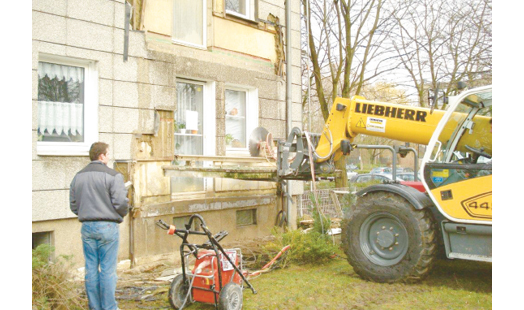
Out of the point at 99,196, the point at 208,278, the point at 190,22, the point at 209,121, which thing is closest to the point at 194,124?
the point at 209,121

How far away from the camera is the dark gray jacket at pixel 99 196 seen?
5.13 m

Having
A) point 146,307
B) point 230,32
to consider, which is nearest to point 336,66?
point 230,32

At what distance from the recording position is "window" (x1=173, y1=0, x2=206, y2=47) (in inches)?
365

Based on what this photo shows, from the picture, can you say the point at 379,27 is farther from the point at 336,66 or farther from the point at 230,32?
the point at 230,32

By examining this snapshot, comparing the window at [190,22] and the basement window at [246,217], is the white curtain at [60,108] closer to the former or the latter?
the window at [190,22]

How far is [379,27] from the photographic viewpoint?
1952 cm

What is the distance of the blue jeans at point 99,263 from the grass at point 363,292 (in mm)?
856

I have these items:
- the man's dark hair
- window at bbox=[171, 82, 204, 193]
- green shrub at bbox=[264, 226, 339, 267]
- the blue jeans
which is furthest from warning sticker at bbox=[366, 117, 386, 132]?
the blue jeans

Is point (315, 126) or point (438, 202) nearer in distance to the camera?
point (438, 202)

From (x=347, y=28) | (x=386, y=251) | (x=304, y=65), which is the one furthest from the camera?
(x=304, y=65)

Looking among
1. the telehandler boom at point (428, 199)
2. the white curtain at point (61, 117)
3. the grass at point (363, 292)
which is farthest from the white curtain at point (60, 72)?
the telehandler boom at point (428, 199)

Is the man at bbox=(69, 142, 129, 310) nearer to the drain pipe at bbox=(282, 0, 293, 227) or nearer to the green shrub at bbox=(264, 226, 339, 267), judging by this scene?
the green shrub at bbox=(264, 226, 339, 267)

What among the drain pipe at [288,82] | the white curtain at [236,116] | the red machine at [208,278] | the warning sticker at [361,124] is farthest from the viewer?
the drain pipe at [288,82]
